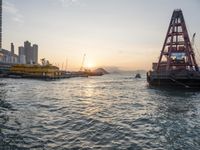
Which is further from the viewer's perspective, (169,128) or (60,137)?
(169,128)

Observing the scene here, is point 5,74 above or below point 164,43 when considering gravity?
below

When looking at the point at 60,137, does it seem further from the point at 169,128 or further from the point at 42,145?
the point at 169,128

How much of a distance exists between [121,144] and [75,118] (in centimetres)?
839

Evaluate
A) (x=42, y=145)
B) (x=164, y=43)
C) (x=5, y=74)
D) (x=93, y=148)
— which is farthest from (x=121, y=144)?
(x=5, y=74)

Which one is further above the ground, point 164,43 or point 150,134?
point 164,43

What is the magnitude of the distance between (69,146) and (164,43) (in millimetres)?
67857

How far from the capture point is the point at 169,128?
→ 1867 cm

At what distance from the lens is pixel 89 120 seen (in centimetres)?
2106

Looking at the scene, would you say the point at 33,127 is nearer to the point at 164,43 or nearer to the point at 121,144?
the point at 121,144

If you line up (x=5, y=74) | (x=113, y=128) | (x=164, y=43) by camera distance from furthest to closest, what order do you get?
(x=5, y=74)
(x=164, y=43)
(x=113, y=128)

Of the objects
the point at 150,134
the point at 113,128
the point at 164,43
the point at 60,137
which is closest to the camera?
the point at 60,137

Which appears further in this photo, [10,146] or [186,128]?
[186,128]

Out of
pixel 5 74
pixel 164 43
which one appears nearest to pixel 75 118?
pixel 164 43

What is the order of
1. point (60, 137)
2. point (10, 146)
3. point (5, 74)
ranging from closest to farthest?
point (10, 146), point (60, 137), point (5, 74)
